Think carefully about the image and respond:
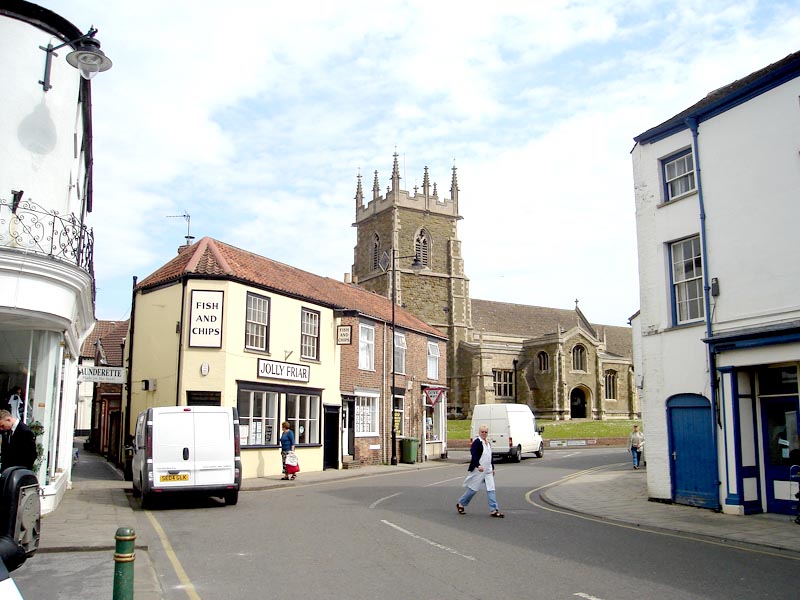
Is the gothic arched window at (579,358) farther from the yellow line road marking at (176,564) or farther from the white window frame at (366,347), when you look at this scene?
the yellow line road marking at (176,564)

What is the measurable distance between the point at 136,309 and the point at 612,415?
57614 mm

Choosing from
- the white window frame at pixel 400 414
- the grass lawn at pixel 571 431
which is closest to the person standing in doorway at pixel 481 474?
the white window frame at pixel 400 414

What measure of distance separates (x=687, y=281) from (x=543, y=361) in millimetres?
55331

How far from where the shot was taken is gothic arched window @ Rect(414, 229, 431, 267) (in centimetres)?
7325

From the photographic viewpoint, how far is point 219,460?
15.0 metres

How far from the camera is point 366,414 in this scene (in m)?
28.3

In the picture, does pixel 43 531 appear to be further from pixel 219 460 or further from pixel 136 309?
pixel 136 309

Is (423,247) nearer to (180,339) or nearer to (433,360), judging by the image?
(433,360)

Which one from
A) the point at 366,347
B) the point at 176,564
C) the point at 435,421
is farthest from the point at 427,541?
the point at 435,421

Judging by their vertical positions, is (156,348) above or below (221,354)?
above

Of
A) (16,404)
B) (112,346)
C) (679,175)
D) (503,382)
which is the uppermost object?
(679,175)

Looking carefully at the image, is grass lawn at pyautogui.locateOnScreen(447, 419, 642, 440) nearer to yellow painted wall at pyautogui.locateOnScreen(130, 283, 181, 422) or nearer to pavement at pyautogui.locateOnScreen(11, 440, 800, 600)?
pavement at pyautogui.locateOnScreen(11, 440, 800, 600)

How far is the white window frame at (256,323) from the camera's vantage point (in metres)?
22.5

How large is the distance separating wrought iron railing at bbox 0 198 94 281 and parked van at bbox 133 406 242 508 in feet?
13.2
